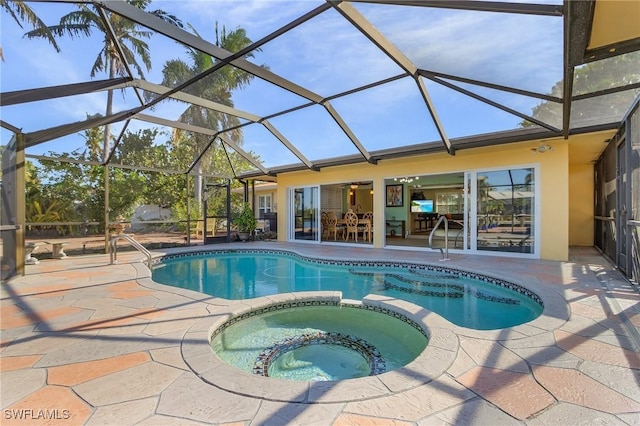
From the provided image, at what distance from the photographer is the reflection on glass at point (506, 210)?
7516 millimetres

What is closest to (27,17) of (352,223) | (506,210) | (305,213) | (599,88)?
(305,213)

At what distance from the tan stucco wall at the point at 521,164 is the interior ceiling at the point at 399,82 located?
0.74 meters

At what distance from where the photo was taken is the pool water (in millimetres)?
3020

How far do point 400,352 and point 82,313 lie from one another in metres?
3.76

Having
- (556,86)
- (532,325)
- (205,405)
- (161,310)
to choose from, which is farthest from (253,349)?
(556,86)

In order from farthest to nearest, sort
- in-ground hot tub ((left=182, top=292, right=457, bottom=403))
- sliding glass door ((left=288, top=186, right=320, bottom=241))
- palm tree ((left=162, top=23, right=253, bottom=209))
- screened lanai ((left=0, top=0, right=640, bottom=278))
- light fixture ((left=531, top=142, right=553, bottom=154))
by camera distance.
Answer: sliding glass door ((left=288, top=186, right=320, bottom=241)) → light fixture ((left=531, top=142, right=553, bottom=154)) → palm tree ((left=162, top=23, right=253, bottom=209)) → screened lanai ((left=0, top=0, right=640, bottom=278)) → in-ground hot tub ((left=182, top=292, right=457, bottom=403))

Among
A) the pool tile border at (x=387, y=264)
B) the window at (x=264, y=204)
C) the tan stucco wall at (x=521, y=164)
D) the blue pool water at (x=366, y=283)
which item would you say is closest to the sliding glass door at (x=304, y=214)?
the tan stucco wall at (x=521, y=164)

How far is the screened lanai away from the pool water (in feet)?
12.0

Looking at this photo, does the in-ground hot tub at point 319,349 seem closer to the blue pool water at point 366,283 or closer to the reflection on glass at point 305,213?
the blue pool water at point 366,283

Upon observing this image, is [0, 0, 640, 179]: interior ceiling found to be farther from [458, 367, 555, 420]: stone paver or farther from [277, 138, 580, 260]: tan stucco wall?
[458, 367, 555, 420]: stone paver

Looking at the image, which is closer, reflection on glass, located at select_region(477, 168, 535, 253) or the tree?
the tree

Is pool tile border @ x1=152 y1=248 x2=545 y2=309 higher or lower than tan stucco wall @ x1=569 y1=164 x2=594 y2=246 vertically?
lower

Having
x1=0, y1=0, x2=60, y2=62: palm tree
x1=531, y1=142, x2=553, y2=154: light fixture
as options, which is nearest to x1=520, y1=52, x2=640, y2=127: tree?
x1=531, y1=142, x2=553, y2=154: light fixture

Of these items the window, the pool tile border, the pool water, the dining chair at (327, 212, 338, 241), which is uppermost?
the window
